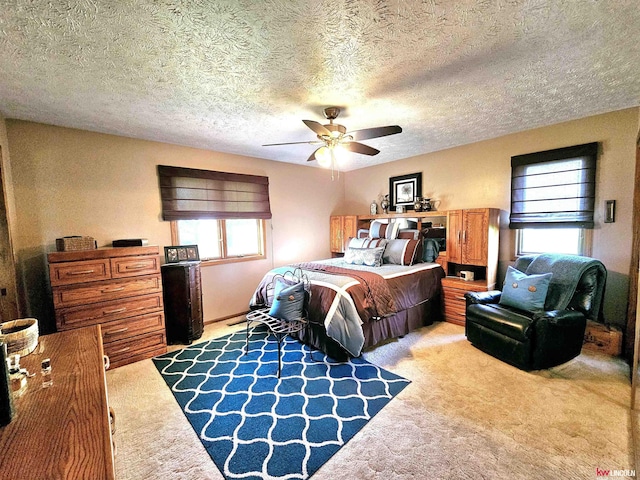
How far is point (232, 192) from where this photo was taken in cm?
405

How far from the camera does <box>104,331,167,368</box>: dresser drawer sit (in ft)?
8.85

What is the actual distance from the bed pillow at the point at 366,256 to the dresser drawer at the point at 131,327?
102 inches

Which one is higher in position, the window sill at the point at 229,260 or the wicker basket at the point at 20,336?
the wicker basket at the point at 20,336

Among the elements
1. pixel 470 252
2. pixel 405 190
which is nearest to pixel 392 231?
pixel 405 190

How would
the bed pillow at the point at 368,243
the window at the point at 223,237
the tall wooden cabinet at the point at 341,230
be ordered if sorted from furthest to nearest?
the tall wooden cabinet at the point at 341,230, the bed pillow at the point at 368,243, the window at the point at 223,237

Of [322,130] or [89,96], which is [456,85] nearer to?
[322,130]

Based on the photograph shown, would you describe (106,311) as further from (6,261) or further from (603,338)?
(603,338)

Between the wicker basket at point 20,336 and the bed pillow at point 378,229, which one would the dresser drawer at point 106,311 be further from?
the bed pillow at point 378,229

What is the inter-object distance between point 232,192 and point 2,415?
3.51 meters

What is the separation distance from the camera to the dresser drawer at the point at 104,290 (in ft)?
8.11

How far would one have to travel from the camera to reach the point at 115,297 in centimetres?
272

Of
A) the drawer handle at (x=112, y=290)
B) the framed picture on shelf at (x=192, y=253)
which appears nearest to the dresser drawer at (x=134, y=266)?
the drawer handle at (x=112, y=290)

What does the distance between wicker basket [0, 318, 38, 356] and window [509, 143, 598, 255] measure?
4598 millimetres

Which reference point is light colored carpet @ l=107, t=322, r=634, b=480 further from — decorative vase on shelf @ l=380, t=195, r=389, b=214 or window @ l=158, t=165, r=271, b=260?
decorative vase on shelf @ l=380, t=195, r=389, b=214
